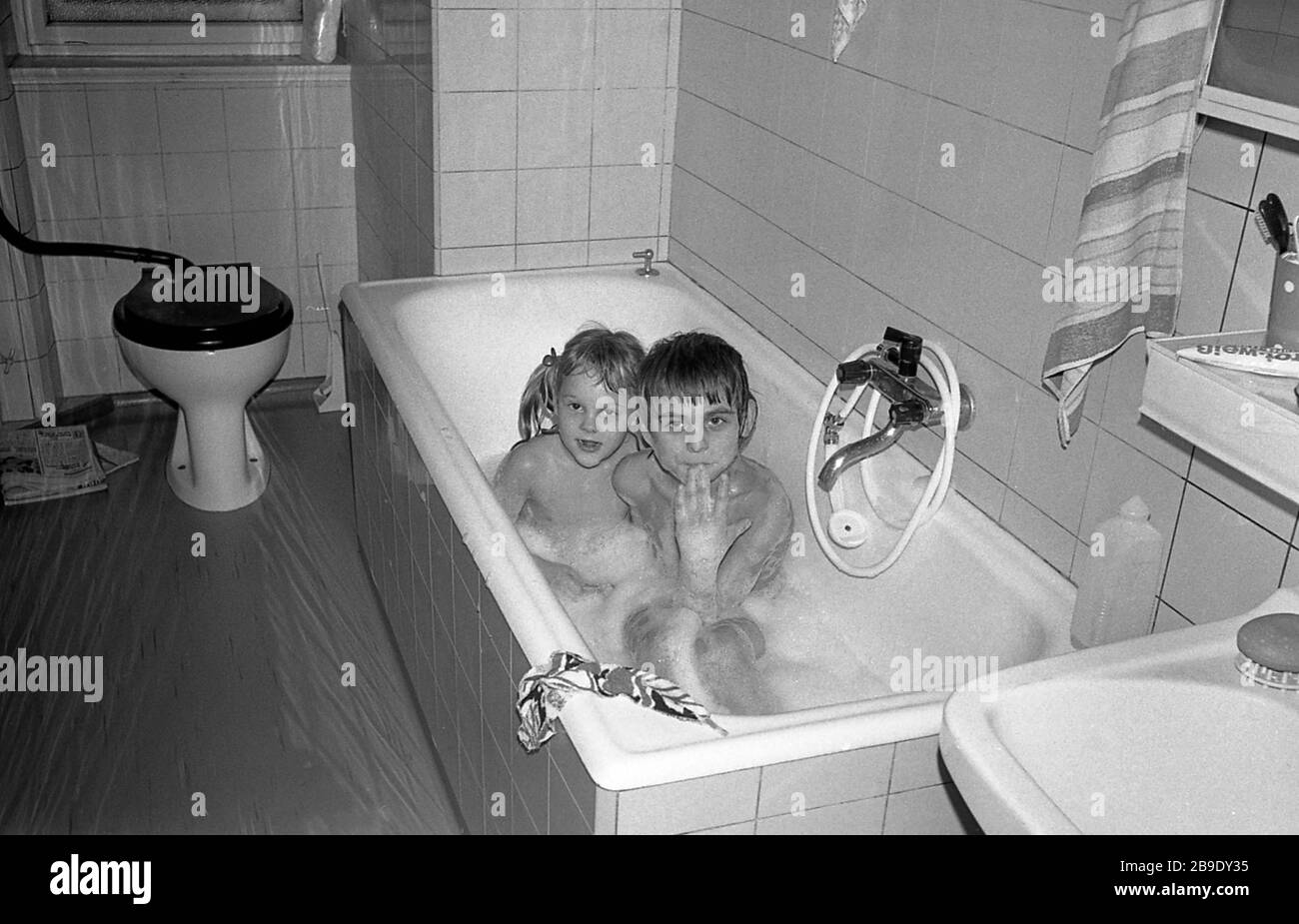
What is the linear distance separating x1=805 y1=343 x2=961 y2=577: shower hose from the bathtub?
61mm

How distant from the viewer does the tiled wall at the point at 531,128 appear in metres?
2.69

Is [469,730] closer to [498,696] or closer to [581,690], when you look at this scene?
[498,696]

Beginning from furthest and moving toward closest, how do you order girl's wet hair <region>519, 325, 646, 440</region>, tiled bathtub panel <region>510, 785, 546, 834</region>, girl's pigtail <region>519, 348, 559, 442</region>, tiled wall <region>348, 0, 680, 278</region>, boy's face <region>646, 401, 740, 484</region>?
1. tiled wall <region>348, 0, 680, 278</region>
2. girl's pigtail <region>519, 348, 559, 442</region>
3. girl's wet hair <region>519, 325, 646, 440</region>
4. boy's face <region>646, 401, 740, 484</region>
5. tiled bathtub panel <region>510, 785, 546, 834</region>

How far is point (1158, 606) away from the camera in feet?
5.24

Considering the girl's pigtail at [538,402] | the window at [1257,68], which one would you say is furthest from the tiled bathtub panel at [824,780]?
the girl's pigtail at [538,402]

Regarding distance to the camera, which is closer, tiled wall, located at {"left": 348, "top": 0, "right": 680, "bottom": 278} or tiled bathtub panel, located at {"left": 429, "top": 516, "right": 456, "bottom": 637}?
tiled bathtub panel, located at {"left": 429, "top": 516, "right": 456, "bottom": 637}

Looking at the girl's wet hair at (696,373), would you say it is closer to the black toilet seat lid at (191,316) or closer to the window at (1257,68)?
the window at (1257,68)

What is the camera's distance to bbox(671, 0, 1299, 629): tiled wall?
146 cm

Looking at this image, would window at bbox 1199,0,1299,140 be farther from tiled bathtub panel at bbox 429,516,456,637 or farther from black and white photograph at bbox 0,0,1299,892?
tiled bathtub panel at bbox 429,516,456,637

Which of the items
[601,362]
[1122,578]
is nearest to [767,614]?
[601,362]

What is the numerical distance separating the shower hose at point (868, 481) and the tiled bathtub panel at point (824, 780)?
0.48m

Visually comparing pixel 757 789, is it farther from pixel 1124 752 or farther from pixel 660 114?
pixel 660 114

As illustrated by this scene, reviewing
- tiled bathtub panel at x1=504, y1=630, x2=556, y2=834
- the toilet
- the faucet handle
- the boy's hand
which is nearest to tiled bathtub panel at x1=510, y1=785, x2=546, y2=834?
tiled bathtub panel at x1=504, y1=630, x2=556, y2=834
